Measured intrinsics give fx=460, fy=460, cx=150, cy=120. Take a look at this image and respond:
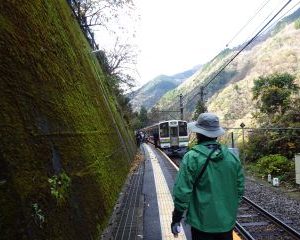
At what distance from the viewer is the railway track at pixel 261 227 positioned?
8.87 meters

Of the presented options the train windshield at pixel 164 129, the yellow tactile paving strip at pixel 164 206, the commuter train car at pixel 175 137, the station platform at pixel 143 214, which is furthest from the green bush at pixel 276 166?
the train windshield at pixel 164 129

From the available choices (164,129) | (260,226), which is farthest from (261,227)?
(164,129)

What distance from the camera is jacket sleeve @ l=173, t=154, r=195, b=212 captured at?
13.7ft

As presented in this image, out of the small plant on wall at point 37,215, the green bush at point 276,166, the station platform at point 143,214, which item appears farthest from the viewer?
the green bush at point 276,166

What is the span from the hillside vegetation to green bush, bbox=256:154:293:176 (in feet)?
40.9

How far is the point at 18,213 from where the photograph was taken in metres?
3.60

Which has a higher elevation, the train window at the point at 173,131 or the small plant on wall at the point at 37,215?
the small plant on wall at the point at 37,215

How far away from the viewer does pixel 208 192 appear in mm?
4242

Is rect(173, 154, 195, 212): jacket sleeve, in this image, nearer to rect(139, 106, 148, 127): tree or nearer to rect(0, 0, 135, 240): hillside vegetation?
rect(0, 0, 135, 240): hillside vegetation

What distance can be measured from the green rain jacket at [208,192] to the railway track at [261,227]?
4.44 metres

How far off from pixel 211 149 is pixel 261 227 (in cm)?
615

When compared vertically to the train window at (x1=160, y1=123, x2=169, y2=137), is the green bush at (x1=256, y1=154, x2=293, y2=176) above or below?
below

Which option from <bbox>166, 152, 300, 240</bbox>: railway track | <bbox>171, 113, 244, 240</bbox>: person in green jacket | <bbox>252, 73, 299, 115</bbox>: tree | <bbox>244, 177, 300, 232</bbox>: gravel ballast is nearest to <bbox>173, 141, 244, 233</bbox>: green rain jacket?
<bbox>171, 113, 244, 240</bbox>: person in green jacket

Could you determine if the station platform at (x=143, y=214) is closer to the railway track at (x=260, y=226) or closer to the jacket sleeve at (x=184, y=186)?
the railway track at (x=260, y=226)
